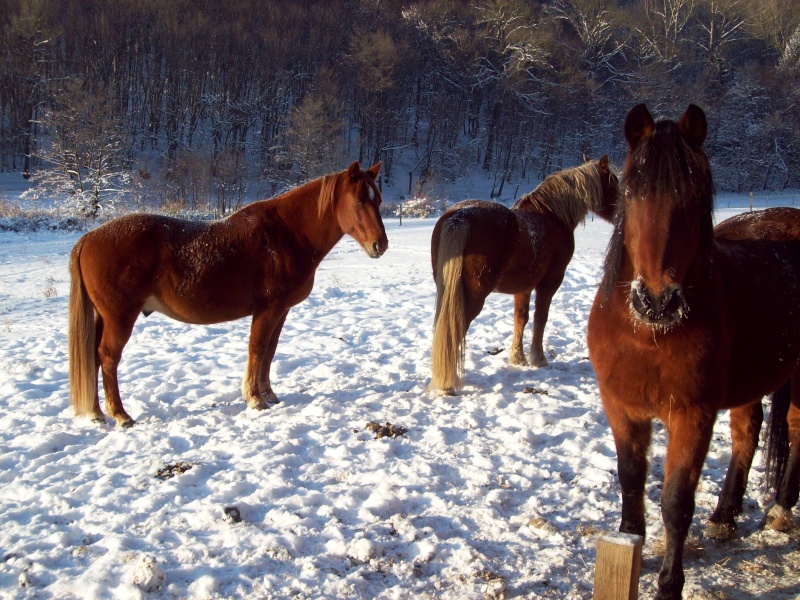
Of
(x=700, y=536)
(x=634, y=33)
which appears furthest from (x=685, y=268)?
(x=634, y=33)

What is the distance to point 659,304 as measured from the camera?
78.9 inches

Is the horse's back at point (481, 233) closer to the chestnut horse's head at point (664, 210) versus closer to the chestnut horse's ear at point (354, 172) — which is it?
the chestnut horse's ear at point (354, 172)

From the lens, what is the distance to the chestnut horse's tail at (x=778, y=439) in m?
3.32

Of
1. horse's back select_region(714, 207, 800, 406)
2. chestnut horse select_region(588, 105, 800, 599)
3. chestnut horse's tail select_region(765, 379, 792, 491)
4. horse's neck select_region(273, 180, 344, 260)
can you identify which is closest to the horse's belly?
horse's neck select_region(273, 180, 344, 260)

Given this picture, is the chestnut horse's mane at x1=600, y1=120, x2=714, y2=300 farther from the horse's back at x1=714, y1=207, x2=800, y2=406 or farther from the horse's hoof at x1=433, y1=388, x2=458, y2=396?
the horse's hoof at x1=433, y1=388, x2=458, y2=396

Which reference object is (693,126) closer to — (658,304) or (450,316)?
(658,304)

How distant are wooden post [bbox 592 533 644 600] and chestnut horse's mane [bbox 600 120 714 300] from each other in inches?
45.0

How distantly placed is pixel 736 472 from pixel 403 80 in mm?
40389

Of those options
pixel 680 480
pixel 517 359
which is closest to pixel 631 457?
pixel 680 480

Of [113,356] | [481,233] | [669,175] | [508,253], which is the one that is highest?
[669,175]

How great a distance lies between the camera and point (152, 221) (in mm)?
4414

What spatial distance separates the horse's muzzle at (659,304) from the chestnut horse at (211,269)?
3084mm

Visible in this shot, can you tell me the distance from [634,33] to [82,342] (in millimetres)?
50289

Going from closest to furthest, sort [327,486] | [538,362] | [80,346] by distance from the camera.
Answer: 1. [327,486]
2. [80,346]
3. [538,362]
